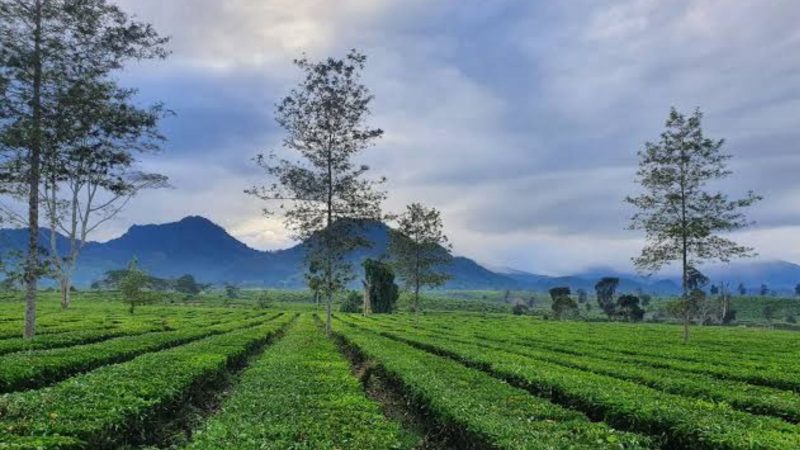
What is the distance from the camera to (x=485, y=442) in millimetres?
13133

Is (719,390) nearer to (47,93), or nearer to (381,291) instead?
(47,93)

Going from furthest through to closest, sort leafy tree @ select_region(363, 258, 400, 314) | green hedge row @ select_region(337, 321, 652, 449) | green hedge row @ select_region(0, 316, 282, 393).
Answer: leafy tree @ select_region(363, 258, 400, 314), green hedge row @ select_region(0, 316, 282, 393), green hedge row @ select_region(337, 321, 652, 449)

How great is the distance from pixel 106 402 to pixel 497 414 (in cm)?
981

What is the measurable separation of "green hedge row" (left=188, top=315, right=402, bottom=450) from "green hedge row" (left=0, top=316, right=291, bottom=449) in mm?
1705

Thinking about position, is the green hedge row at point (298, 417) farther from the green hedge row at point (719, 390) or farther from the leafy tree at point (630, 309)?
the leafy tree at point (630, 309)

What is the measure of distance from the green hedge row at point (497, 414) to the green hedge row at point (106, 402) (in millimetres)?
7711

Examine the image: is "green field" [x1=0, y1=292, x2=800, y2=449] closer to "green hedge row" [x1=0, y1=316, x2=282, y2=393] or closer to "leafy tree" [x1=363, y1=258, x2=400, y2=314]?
"green hedge row" [x1=0, y1=316, x2=282, y2=393]

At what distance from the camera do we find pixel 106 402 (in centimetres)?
1397

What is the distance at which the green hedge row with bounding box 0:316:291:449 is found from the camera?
11.6m

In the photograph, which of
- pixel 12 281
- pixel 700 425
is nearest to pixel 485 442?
pixel 700 425

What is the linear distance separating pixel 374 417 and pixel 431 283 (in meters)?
65.3

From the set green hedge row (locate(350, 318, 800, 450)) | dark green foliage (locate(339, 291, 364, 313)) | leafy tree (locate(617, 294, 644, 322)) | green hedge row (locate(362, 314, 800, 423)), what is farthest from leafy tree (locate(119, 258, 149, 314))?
leafy tree (locate(617, 294, 644, 322))

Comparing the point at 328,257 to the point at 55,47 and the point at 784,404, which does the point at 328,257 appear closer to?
the point at 55,47

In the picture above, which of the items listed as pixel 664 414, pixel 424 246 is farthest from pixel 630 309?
pixel 664 414
